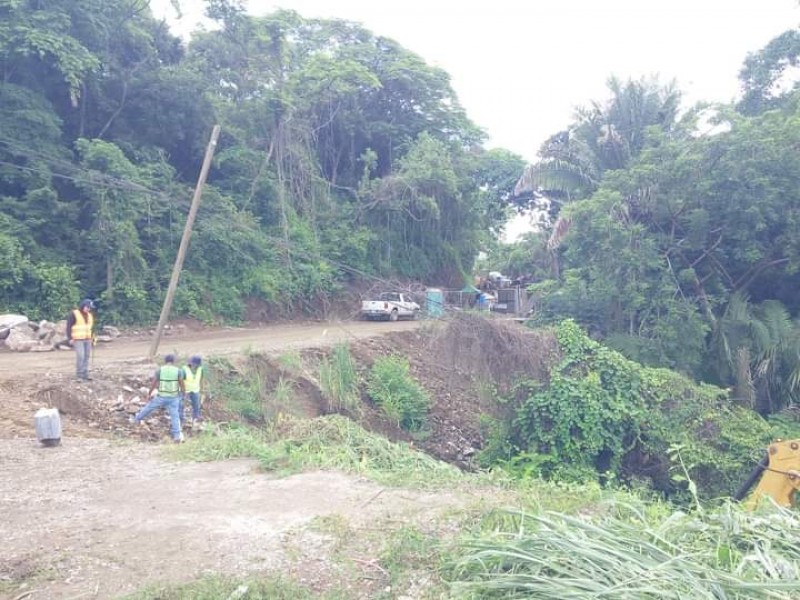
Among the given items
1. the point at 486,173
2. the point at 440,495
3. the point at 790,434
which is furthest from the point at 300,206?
the point at 440,495

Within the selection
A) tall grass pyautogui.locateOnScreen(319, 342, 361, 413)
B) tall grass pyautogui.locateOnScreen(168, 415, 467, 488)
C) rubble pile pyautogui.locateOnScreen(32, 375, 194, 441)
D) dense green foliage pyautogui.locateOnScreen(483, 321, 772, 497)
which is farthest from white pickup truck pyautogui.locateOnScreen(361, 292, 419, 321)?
tall grass pyautogui.locateOnScreen(168, 415, 467, 488)

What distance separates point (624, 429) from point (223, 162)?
18.4 m

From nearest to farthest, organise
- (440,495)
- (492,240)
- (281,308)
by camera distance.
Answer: (440,495)
(281,308)
(492,240)

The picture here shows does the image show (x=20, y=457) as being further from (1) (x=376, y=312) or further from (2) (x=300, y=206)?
(2) (x=300, y=206)

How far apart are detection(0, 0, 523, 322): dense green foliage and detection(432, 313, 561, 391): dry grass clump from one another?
8.49 m

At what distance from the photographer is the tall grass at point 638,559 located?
12.0 ft

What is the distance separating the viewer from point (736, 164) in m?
16.7

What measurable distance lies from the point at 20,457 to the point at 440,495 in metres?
5.59

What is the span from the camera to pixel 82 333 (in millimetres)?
11711

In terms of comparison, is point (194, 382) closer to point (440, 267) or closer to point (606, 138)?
point (606, 138)

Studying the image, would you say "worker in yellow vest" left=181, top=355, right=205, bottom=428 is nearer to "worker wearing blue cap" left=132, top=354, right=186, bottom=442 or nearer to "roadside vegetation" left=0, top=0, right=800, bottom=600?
"worker wearing blue cap" left=132, top=354, right=186, bottom=442

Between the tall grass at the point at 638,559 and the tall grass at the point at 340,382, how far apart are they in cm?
1010

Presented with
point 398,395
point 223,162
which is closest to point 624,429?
point 398,395

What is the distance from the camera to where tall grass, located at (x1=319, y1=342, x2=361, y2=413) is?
582 inches
